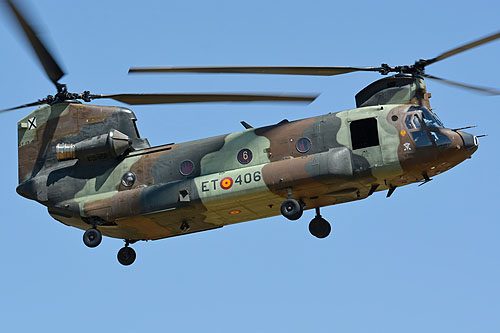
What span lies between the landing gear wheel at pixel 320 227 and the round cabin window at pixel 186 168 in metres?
3.45

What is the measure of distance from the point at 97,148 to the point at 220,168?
140 inches

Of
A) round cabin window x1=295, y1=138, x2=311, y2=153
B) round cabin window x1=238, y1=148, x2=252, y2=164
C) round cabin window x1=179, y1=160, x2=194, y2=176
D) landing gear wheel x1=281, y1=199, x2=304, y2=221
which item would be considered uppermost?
round cabin window x1=295, y1=138, x2=311, y2=153

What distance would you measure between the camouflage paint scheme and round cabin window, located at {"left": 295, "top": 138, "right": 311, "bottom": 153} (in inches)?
3.1

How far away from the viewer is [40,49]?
2311cm

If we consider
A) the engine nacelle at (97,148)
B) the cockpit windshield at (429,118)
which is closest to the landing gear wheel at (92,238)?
the engine nacelle at (97,148)

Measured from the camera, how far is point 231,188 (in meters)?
23.2

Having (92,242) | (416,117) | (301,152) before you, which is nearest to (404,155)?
(416,117)

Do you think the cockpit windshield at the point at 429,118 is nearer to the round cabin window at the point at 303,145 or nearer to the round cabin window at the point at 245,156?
the round cabin window at the point at 303,145

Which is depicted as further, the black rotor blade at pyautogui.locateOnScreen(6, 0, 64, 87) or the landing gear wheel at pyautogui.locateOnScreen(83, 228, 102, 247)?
the landing gear wheel at pyautogui.locateOnScreen(83, 228, 102, 247)

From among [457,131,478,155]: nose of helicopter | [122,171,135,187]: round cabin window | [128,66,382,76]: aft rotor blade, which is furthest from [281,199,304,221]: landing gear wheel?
[122,171,135,187]: round cabin window

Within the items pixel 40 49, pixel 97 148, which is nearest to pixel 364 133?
pixel 97 148

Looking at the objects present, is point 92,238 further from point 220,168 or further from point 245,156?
point 245,156

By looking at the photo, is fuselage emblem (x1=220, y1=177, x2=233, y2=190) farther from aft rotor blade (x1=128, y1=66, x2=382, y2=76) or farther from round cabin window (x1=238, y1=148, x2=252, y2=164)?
aft rotor blade (x1=128, y1=66, x2=382, y2=76)

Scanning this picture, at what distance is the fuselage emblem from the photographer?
76.2 ft
